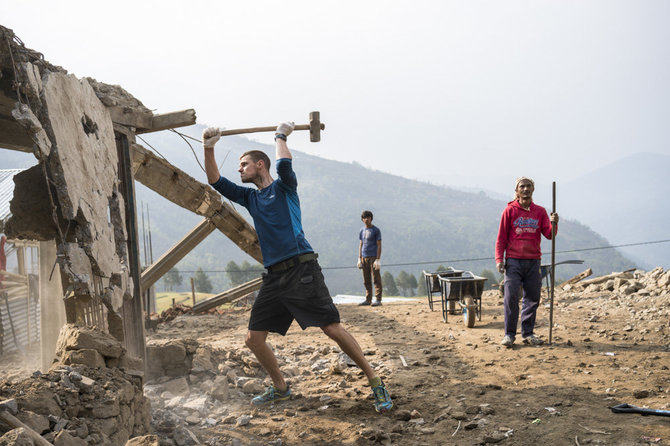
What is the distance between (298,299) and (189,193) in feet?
10.2

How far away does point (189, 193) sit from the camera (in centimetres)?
648

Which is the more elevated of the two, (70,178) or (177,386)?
(70,178)

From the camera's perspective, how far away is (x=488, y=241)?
511 ft

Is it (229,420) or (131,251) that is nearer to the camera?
(229,420)

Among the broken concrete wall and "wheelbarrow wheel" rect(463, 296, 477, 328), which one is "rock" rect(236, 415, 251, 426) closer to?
the broken concrete wall

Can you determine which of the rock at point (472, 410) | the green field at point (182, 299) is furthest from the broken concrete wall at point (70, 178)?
the green field at point (182, 299)

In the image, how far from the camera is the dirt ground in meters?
3.45

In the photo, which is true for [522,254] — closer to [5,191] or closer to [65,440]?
[65,440]

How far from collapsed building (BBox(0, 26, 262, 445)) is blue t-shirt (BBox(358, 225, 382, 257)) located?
20.6ft

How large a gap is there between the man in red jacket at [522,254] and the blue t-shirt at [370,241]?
15.7 feet

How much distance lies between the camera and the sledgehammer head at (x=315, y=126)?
14.5 ft

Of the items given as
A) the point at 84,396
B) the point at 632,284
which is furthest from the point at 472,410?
the point at 632,284

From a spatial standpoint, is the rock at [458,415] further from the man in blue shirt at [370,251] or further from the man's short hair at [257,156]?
the man in blue shirt at [370,251]

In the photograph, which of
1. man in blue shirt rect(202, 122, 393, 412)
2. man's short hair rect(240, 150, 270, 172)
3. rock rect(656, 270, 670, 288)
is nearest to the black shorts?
man in blue shirt rect(202, 122, 393, 412)
